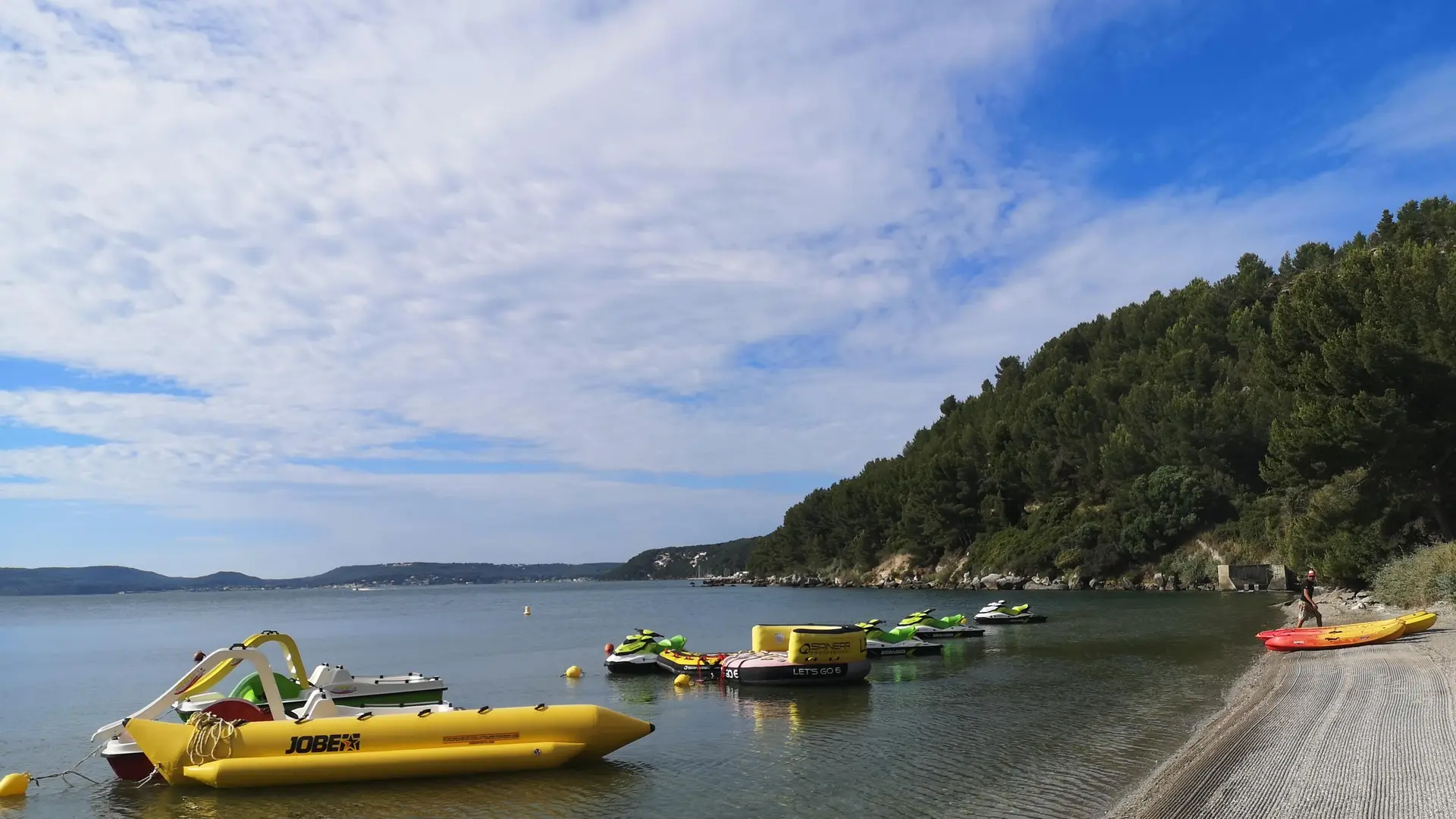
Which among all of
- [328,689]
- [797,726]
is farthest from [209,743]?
[797,726]

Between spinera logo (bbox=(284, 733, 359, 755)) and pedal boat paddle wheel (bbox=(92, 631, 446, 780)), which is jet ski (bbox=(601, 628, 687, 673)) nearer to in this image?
pedal boat paddle wheel (bbox=(92, 631, 446, 780))

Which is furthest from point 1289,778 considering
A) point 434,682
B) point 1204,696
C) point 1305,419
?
point 1305,419

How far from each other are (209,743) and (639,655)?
18.1 meters

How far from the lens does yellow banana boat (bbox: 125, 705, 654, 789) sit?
16141 mm

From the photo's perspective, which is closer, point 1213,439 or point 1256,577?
point 1256,577

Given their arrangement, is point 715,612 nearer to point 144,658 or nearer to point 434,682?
point 144,658

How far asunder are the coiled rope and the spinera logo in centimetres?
115

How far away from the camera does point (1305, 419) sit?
129ft

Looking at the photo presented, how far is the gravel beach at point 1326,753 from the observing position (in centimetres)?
1067

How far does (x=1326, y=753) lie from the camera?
512 inches

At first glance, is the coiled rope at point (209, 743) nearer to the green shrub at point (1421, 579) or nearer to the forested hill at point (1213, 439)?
the green shrub at point (1421, 579)

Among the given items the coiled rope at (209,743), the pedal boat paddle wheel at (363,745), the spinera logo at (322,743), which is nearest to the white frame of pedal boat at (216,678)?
the pedal boat paddle wheel at (363,745)

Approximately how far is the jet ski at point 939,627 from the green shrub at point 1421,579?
53.5ft

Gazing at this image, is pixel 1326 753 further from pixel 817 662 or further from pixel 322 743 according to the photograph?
pixel 322 743
